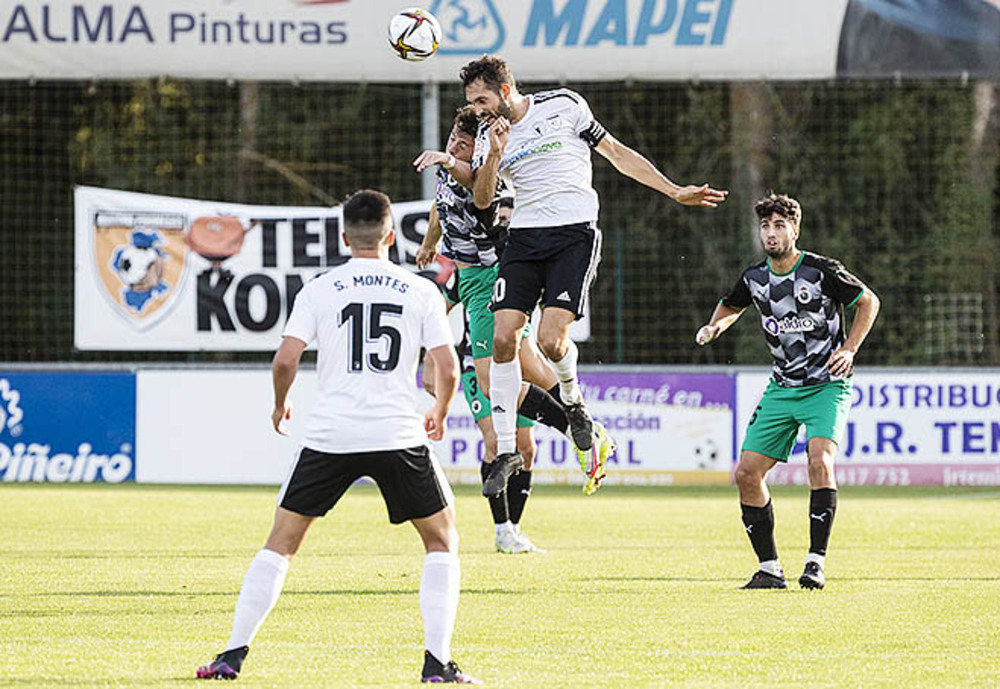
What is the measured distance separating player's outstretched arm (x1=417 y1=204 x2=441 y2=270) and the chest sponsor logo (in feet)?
7.14

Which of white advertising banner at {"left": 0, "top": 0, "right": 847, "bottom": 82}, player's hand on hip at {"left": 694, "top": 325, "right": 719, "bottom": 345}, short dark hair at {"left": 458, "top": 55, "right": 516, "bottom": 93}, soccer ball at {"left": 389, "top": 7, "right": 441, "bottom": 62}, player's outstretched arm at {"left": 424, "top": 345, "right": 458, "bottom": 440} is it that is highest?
white advertising banner at {"left": 0, "top": 0, "right": 847, "bottom": 82}

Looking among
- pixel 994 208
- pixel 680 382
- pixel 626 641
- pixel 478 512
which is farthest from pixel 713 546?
pixel 994 208

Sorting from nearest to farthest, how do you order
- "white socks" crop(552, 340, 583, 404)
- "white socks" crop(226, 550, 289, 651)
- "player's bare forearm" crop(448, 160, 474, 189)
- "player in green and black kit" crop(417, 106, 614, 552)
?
1. "white socks" crop(226, 550, 289, 651)
2. "player's bare forearm" crop(448, 160, 474, 189)
3. "white socks" crop(552, 340, 583, 404)
4. "player in green and black kit" crop(417, 106, 614, 552)

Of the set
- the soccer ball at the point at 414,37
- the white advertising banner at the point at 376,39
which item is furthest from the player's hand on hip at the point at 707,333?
the white advertising banner at the point at 376,39

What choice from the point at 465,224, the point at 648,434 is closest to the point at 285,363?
the point at 465,224

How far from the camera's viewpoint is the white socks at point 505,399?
32.7ft

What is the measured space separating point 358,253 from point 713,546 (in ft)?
19.7

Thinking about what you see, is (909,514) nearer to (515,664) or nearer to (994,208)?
(515,664)

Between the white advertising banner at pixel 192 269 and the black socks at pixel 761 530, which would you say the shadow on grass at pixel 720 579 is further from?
the white advertising banner at pixel 192 269

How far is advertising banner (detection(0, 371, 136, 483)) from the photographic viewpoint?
18.4 meters

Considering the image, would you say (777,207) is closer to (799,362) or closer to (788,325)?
(788,325)

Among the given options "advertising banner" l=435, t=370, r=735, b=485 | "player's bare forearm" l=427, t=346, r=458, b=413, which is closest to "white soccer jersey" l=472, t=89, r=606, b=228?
"player's bare forearm" l=427, t=346, r=458, b=413

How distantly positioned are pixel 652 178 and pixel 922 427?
947 cm

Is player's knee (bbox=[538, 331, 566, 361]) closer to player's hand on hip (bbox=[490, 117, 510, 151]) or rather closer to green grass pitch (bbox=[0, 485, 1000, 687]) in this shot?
player's hand on hip (bbox=[490, 117, 510, 151])
